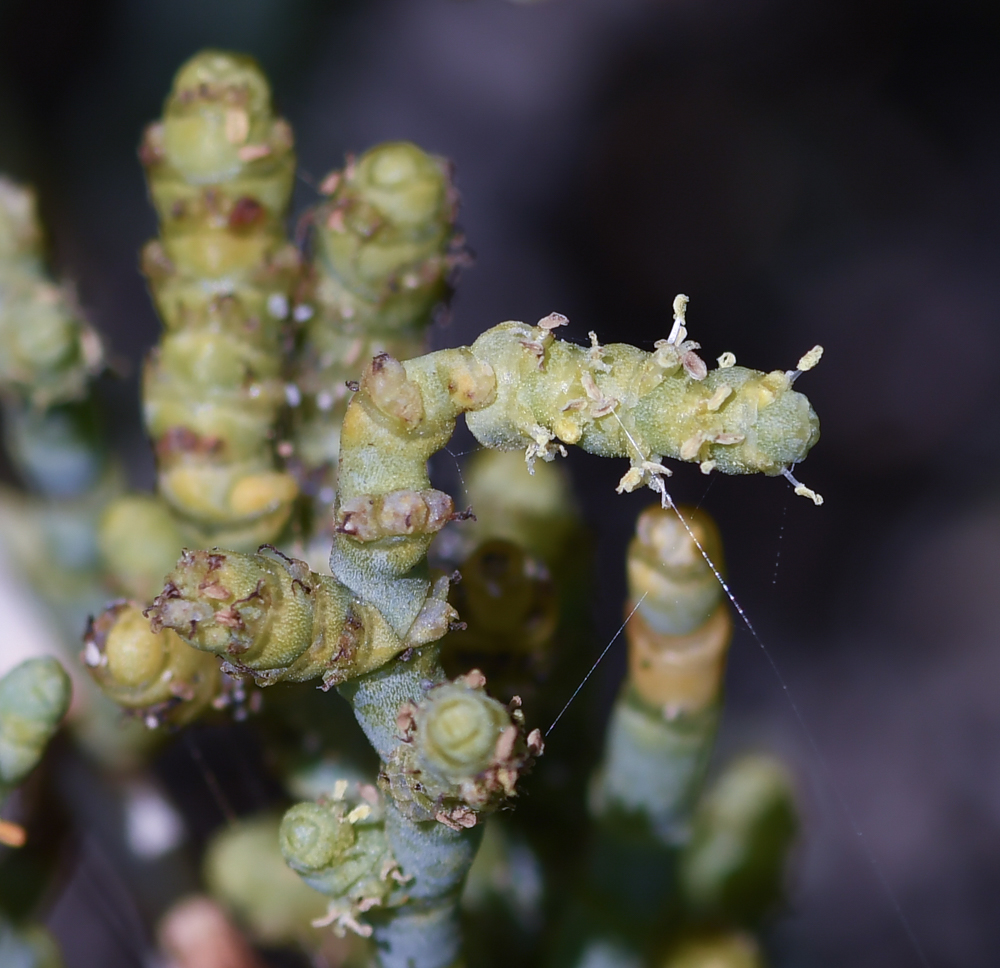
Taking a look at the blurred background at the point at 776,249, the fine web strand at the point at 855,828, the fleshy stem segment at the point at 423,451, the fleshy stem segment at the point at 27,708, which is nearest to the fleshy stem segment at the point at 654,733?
the fleshy stem segment at the point at 423,451

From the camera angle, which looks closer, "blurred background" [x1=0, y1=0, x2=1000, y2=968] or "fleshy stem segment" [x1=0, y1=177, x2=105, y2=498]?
"fleshy stem segment" [x1=0, y1=177, x2=105, y2=498]

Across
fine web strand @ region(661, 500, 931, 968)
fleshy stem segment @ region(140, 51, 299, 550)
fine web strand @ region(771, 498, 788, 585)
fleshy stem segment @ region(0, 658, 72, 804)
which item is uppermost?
fleshy stem segment @ region(140, 51, 299, 550)

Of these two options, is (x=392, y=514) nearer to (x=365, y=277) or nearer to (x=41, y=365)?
(x=365, y=277)

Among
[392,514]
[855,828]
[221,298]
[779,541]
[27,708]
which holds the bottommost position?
[855,828]

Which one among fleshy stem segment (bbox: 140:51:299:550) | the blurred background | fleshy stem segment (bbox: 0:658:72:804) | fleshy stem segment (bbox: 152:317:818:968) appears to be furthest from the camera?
the blurred background

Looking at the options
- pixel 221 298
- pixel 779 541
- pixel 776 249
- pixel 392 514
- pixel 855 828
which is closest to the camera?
pixel 392 514

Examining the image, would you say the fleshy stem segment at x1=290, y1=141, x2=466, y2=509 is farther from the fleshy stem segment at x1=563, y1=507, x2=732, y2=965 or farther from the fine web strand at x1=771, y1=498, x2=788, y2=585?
the fine web strand at x1=771, y1=498, x2=788, y2=585

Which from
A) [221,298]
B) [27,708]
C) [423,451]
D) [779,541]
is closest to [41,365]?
[221,298]

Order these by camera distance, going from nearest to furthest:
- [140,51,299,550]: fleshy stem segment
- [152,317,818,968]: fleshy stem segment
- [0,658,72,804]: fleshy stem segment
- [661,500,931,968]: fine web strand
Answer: [152,317,818,968]: fleshy stem segment, [0,658,72,804]: fleshy stem segment, [140,51,299,550]: fleshy stem segment, [661,500,931,968]: fine web strand

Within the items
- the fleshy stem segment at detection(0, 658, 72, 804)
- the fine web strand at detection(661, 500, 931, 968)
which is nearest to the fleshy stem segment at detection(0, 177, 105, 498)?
the fleshy stem segment at detection(0, 658, 72, 804)

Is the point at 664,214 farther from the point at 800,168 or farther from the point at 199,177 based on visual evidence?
the point at 199,177
